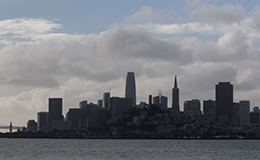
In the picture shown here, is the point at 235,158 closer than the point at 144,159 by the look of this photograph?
No

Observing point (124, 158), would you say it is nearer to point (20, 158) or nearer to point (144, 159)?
point (144, 159)

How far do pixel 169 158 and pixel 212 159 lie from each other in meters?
12.2

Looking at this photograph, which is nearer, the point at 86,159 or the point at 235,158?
the point at 86,159

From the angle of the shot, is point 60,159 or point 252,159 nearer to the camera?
point 60,159

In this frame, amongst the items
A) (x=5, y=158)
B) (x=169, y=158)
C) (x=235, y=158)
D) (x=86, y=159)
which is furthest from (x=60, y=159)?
(x=235, y=158)

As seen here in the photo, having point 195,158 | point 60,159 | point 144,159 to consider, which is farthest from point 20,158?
point 195,158

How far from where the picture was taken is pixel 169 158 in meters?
142

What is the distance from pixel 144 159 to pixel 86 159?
52.5 feet

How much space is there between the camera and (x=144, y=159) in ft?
452

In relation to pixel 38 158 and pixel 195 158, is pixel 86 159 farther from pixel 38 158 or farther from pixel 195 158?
pixel 195 158

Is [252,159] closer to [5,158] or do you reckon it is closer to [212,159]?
[212,159]

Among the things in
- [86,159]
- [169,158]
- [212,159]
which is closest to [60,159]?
[86,159]

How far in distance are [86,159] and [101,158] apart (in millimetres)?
6409

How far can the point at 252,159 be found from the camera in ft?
471
